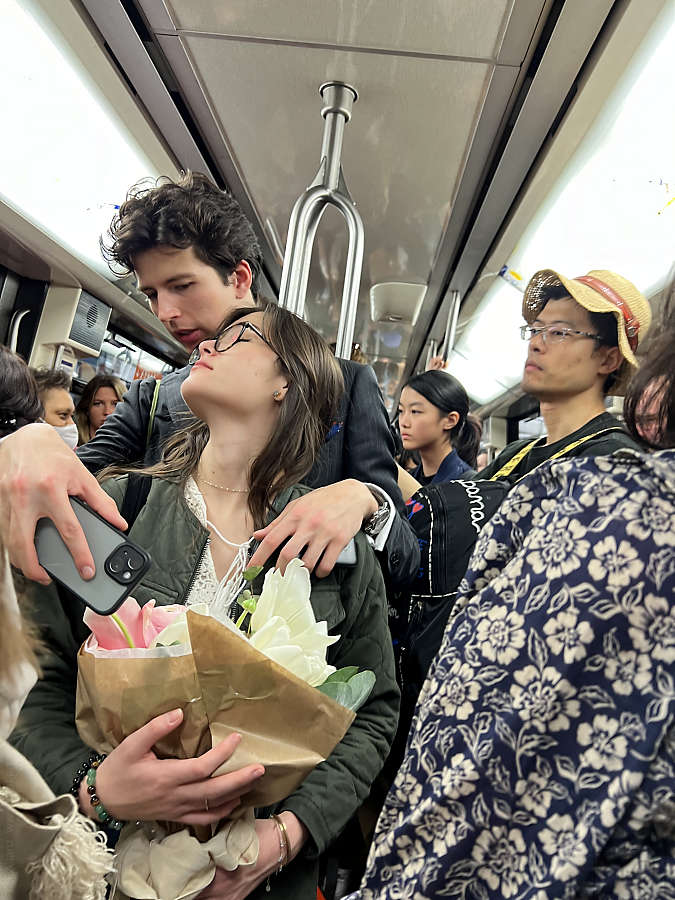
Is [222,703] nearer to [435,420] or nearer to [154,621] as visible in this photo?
[154,621]

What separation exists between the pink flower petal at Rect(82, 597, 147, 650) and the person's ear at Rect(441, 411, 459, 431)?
8.59 ft

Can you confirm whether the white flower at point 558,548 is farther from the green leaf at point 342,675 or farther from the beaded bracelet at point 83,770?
the beaded bracelet at point 83,770

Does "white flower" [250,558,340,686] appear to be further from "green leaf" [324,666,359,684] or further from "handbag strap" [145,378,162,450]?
"handbag strap" [145,378,162,450]

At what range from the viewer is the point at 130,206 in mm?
1738

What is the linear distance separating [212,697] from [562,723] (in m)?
0.36

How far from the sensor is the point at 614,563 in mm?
524

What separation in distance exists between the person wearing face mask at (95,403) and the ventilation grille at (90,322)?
20 centimetres

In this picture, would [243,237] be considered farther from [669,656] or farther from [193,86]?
[669,656]

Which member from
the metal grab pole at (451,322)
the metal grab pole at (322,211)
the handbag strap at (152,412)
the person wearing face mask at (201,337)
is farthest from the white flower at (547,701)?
the metal grab pole at (451,322)

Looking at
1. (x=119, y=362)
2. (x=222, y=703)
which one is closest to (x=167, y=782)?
(x=222, y=703)

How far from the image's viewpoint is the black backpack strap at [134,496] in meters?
1.22

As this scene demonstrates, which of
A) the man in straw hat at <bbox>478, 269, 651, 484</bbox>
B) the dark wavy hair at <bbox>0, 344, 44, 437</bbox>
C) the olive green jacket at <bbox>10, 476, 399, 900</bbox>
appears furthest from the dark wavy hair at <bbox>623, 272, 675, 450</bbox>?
the dark wavy hair at <bbox>0, 344, 44, 437</bbox>

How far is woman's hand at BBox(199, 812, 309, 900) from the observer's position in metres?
0.93

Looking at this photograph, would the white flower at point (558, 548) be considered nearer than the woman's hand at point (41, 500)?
Yes
